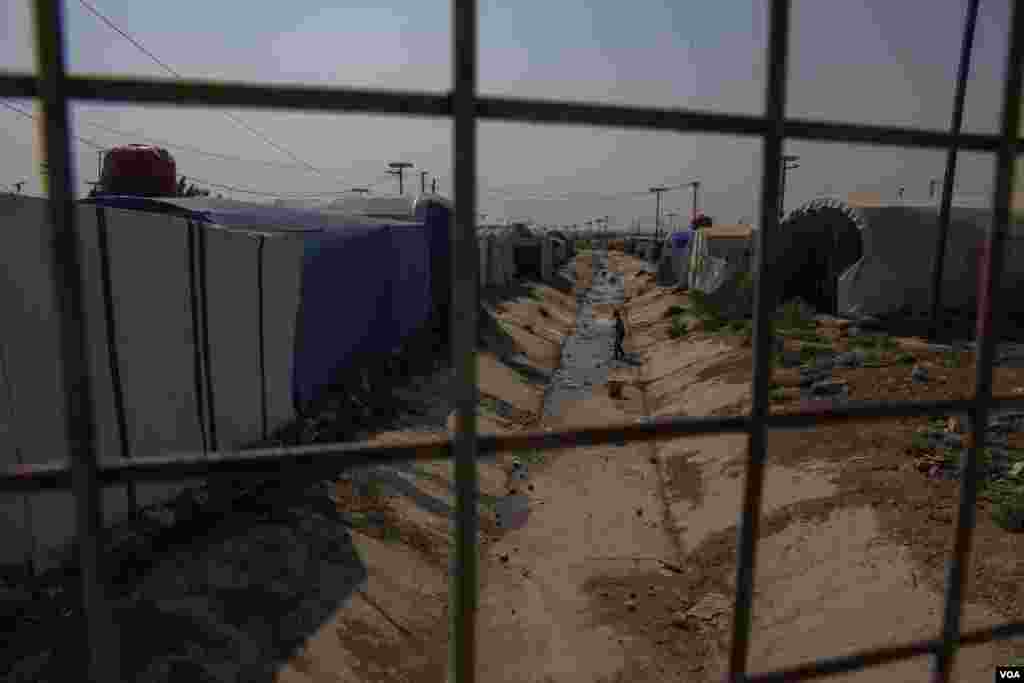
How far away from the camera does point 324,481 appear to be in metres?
7.26

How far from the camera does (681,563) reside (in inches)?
298

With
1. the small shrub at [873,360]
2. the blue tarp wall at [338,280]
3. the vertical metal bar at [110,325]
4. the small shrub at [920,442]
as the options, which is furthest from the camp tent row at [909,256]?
the vertical metal bar at [110,325]

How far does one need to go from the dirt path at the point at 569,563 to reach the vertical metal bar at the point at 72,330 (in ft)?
16.6

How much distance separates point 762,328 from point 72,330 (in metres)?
1.30

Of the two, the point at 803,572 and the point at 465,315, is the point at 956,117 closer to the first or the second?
the point at 803,572

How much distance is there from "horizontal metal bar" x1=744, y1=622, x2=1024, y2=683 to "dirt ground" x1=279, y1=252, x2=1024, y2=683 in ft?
9.92

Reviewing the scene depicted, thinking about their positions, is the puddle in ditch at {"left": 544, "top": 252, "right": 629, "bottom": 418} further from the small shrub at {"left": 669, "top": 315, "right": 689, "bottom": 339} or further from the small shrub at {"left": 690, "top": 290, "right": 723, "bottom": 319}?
the small shrub at {"left": 690, "top": 290, "right": 723, "bottom": 319}

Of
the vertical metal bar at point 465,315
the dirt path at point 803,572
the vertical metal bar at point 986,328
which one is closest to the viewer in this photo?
the vertical metal bar at point 465,315

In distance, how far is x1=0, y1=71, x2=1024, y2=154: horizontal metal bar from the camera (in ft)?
3.64

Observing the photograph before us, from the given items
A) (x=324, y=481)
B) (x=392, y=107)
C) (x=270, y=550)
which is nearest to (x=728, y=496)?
(x=324, y=481)

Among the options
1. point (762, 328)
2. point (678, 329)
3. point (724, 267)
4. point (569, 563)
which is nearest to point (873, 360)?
point (569, 563)

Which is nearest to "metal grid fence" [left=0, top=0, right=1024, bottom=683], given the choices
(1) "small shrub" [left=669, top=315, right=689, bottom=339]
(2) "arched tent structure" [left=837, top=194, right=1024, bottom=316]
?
(2) "arched tent structure" [left=837, top=194, right=1024, bottom=316]

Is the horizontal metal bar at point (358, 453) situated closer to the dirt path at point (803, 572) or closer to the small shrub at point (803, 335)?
the dirt path at point (803, 572)

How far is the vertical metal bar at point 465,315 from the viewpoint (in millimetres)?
1222
